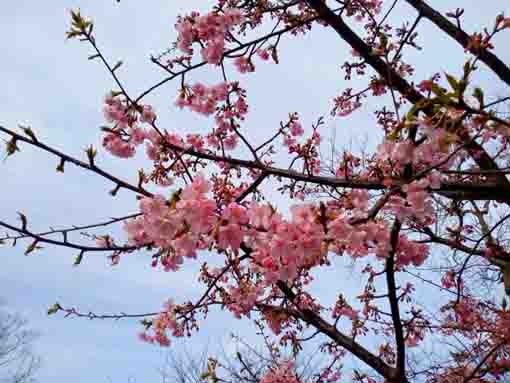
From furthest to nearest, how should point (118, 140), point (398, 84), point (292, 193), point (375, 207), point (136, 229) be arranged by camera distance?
point (292, 193) → point (398, 84) → point (118, 140) → point (136, 229) → point (375, 207)

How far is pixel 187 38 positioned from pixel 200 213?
2550 millimetres

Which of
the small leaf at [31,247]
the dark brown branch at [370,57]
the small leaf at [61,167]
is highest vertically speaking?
the dark brown branch at [370,57]

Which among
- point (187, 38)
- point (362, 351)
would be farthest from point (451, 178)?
point (187, 38)

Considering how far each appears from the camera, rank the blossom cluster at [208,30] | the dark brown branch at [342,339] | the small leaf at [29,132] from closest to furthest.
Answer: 1. the small leaf at [29,132]
2. the dark brown branch at [342,339]
3. the blossom cluster at [208,30]

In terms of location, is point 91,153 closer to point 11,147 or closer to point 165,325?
point 11,147

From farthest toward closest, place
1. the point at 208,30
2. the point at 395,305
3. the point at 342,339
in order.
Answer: the point at 208,30, the point at 342,339, the point at 395,305

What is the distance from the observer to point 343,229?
144cm

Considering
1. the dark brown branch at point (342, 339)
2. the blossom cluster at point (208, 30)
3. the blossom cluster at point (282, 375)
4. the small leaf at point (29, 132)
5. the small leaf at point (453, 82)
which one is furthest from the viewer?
the blossom cluster at point (282, 375)

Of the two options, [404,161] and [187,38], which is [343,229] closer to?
[404,161]

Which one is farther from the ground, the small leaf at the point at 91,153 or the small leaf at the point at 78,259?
the small leaf at the point at 91,153

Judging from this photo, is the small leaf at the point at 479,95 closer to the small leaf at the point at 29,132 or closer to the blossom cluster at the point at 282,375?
the small leaf at the point at 29,132

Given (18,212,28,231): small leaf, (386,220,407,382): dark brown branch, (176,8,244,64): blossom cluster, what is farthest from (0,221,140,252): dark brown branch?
(176,8,244,64): blossom cluster

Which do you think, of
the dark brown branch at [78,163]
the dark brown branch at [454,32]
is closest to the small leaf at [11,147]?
the dark brown branch at [78,163]

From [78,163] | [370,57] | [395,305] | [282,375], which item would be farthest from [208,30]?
[282,375]
